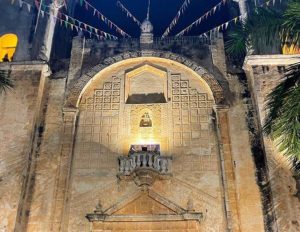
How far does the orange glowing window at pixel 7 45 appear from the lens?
15264 mm

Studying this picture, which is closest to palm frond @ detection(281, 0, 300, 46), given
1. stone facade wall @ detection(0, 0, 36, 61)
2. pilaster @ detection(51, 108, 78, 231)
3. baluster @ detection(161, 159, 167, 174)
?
baluster @ detection(161, 159, 167, 174)

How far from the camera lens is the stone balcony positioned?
11.3 meters

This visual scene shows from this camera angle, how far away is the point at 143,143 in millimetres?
12383

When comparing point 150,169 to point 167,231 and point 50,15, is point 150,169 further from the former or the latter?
point 50,15

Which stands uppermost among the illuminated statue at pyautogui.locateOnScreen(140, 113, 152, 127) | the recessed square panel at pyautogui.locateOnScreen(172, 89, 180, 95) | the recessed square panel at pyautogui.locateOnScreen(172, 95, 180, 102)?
the recessed square panel at pyautogui.locateOnScreen(172, 89, 180, 95)

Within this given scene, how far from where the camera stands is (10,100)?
12773 mm

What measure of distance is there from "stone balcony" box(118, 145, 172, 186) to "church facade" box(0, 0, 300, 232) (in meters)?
0.03

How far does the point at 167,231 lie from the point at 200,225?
0.87 m

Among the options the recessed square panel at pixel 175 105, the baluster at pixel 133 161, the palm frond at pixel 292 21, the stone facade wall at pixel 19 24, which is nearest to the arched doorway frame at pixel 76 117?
the recessed square panel at pixel 175 105

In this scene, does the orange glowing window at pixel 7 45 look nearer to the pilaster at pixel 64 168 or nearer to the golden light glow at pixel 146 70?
the pilaster at pixel 64 168

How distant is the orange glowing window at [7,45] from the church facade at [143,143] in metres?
1.13

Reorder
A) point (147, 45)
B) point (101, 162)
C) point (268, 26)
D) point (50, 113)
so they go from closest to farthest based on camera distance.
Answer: point (268, 26) → point (101, 162) → point (50, 113) → point (147, 45)

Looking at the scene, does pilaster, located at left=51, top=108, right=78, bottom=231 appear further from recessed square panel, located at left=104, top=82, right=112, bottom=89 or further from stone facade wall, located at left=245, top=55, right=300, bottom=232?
stone facade wall, located at left=245, top=55, right=300, bottom=232

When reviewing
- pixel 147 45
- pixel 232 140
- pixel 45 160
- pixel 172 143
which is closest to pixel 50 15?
pixel 147 45
